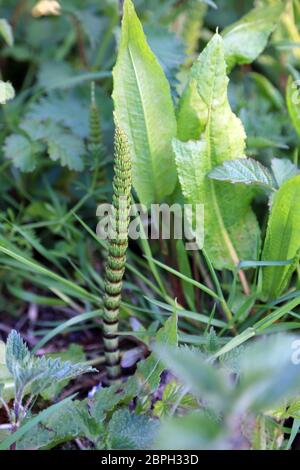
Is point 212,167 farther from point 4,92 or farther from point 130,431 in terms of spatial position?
point 130,431

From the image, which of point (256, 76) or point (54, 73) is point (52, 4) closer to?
point (54, 73)

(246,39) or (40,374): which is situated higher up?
(246,39)

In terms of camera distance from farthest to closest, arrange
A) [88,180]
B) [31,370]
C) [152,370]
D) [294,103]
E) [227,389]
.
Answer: [88,180], [294,103], [152,370], [31,370], [227,389]

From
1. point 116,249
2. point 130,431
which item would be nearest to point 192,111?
point 116,249

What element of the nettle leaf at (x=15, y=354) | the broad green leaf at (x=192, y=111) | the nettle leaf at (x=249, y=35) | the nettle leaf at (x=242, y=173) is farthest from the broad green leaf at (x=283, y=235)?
the nettle leaf at (x=15, y=354)

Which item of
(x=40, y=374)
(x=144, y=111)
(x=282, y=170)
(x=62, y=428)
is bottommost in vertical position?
(x=62, y=428)

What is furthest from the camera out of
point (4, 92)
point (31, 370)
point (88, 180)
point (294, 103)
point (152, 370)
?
point (88, 180)

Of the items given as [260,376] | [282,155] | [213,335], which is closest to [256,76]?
[282,155]

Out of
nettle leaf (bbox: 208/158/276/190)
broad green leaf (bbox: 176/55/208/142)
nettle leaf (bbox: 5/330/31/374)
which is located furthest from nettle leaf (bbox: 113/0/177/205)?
nettle leaf (bbox: 5/330/31/374)
